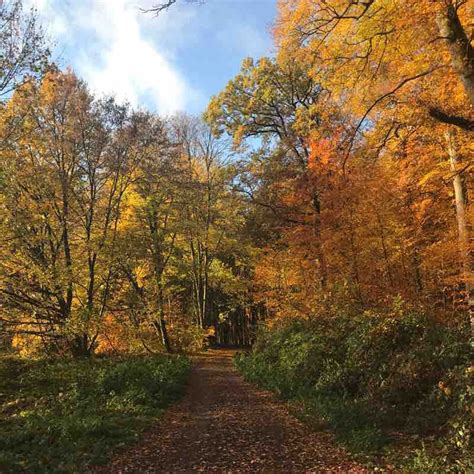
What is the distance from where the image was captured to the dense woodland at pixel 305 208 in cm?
728

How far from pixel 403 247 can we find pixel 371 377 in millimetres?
5661

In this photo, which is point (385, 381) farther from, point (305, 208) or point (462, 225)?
point (305, 208)

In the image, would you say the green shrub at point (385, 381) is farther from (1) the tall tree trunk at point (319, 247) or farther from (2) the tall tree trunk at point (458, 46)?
(2) the tall tree trunk at point (458, 46)

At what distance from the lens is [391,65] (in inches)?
317

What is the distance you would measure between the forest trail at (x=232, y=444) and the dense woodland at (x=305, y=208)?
3.83ft

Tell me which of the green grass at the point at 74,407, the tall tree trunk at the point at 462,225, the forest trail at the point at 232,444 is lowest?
the forest trail at the point at 232,444

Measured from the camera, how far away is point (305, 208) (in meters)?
17.3

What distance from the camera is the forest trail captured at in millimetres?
5797

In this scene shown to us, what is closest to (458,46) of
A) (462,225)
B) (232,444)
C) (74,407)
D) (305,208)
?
(462,225)

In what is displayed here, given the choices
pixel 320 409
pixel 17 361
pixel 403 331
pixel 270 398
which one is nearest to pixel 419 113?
pixel 403 331

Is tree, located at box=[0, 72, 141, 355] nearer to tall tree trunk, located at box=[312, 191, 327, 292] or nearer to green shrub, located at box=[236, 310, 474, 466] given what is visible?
tall tree trunk, located at box=[312, 191, 327, 292]

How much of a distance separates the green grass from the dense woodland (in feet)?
7.24

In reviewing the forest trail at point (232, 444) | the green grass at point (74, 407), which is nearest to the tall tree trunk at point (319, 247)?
the green grass at point (74, 407)

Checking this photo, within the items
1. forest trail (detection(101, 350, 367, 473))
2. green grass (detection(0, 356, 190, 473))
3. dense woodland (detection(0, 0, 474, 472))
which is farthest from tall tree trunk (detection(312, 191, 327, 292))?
forest trail (detection(101, 350, 367, 473))
